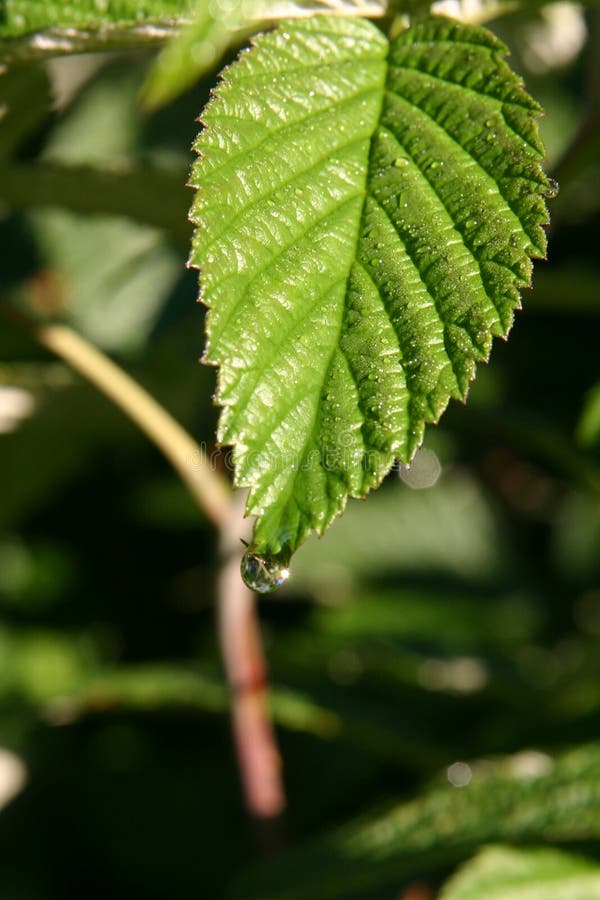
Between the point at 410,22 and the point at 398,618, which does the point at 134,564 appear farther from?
the point at 410,22

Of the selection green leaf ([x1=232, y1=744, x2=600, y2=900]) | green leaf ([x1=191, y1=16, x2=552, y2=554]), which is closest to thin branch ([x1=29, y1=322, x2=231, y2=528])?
green leaf ([x1=232, y1=744, x2=600, y2=900])

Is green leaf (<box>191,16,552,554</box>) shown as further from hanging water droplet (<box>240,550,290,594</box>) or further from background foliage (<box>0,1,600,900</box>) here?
background foliage (<box>0,1,600,900</box>)

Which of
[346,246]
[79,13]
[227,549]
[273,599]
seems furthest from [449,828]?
[79,13]

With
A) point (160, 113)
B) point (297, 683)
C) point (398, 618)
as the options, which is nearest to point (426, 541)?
point (398, 618)

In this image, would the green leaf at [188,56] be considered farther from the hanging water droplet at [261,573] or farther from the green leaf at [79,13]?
the hanging water droplet at [261,573]

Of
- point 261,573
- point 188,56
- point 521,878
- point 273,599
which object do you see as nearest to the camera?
point 188,56

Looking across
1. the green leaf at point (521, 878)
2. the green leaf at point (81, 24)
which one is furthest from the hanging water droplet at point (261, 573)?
the green leaf at point (521, 878)

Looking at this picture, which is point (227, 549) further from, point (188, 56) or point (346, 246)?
point (188, 56)

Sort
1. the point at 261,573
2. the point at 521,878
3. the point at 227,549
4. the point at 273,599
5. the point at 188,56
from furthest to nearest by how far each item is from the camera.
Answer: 1. the point at 273,599
2. the point at 227,549
3. the point at 521,878
4. the point at 261,573
5. the point at 188,56
